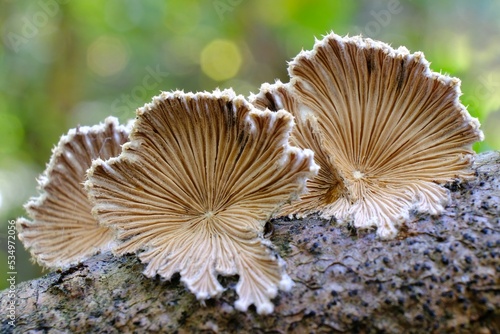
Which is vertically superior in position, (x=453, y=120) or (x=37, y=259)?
(x=453, y=120)

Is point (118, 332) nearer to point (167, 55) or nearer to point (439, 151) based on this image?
point (439, 151)

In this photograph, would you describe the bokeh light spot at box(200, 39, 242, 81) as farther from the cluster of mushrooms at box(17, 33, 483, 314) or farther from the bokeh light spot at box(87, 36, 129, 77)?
the cluster of mushrooms at box(17, 33, 483, 314)

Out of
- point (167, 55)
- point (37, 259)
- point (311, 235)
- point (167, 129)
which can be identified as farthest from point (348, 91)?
point (167, 55)

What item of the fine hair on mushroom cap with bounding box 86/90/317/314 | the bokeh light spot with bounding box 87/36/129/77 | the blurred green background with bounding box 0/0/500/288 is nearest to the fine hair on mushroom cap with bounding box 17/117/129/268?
the fine hair on mushroom cap with bounding box 86/90/317/314

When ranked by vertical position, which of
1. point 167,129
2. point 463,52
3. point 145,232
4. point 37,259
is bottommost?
point 37,259

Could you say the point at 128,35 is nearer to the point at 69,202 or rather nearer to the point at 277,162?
the point at 69,202

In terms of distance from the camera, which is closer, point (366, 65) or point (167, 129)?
point (167, 129)

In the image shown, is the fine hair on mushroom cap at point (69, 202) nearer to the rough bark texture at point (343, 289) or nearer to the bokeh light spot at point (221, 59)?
the rough bark texture at point (343, 289)
